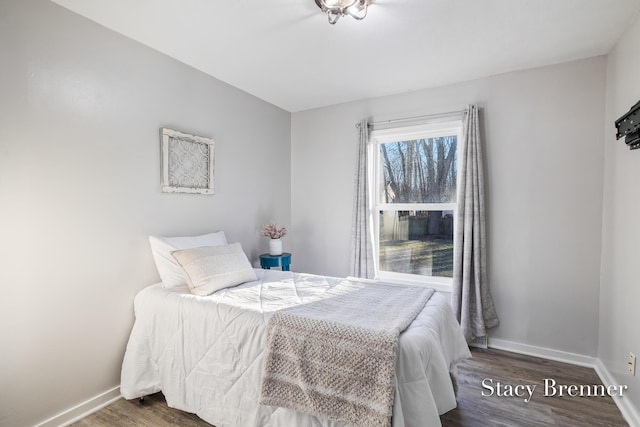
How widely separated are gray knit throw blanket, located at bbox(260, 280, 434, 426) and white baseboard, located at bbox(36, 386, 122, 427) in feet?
4.40

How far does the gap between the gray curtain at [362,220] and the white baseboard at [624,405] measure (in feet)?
6.46

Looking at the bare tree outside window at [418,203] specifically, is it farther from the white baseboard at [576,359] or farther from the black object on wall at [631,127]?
the black object on wall at [631,127]

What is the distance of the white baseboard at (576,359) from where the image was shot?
6.32ft

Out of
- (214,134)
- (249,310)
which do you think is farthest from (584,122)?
(214,134)

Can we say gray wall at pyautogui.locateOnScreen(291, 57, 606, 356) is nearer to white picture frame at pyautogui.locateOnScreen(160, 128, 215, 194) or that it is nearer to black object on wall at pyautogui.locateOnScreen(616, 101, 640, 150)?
black object on wall at pyautogui.locateOnScreen(616, 101, 640, 150)

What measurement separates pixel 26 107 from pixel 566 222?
392cm

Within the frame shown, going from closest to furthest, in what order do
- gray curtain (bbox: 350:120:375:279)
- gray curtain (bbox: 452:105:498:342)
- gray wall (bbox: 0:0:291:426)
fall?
gray wall (bbox: 0:0:291:426) → gray curtain (bbox: 452:105:498:342) → gray curtain (bbox: 350:120:375:279)

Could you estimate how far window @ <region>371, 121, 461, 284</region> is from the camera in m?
3.22

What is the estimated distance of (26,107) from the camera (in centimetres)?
177

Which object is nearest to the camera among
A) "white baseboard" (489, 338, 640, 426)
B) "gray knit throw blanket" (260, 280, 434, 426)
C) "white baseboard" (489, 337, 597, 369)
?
"gray knit throw blanket" (260, 280, 434, 426)

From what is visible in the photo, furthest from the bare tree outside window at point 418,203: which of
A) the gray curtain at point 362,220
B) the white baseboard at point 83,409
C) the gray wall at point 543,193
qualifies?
the white baseboard at point 83,409

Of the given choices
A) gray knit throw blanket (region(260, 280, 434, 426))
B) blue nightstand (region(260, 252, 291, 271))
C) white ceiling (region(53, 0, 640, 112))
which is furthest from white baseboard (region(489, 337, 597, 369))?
white ceiling (region(53, 0, 640, 112))

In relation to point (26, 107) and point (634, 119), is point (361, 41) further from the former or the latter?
point (26, 107)

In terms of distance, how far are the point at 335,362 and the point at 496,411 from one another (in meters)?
1.34
